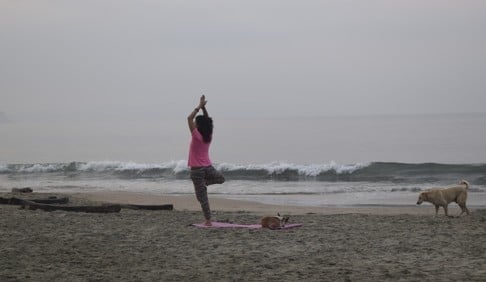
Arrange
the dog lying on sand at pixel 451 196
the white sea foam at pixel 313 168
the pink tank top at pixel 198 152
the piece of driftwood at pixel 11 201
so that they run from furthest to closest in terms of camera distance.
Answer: the white sea foam at pixel 313 168
the piece of driftwood at pixel 11 201
the dog lying on sand at pixel 451 196
the pink tank top at pixel 198 152

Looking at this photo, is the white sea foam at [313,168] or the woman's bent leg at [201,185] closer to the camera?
the woman's bent leg at [201,185]

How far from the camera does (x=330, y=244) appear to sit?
6.96 meters

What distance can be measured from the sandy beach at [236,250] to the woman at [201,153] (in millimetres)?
605

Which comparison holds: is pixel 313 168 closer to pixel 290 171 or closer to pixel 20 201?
pixel 290 171

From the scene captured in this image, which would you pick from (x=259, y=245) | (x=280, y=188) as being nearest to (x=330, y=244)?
(x=259, y=245)

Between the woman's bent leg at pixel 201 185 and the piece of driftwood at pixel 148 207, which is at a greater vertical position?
the woman's bent leg at pixel 201 185

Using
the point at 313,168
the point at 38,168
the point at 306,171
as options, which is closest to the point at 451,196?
the point at 306,171

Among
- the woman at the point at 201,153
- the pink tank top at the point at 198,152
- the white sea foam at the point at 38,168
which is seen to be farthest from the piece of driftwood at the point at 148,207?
the white sea foam at the point at 38,168

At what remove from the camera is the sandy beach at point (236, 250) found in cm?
550

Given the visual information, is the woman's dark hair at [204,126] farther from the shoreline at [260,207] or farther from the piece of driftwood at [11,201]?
the piece of driftwood at [11,201]

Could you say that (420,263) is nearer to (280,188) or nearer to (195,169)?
(195,169)

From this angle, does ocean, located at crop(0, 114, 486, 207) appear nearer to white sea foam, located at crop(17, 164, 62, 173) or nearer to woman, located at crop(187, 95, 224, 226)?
white sea foam, located at crop(17, 164, 62, 173)

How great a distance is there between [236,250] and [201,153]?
216 centimetres

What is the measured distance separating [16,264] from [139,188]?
16.0 metres
